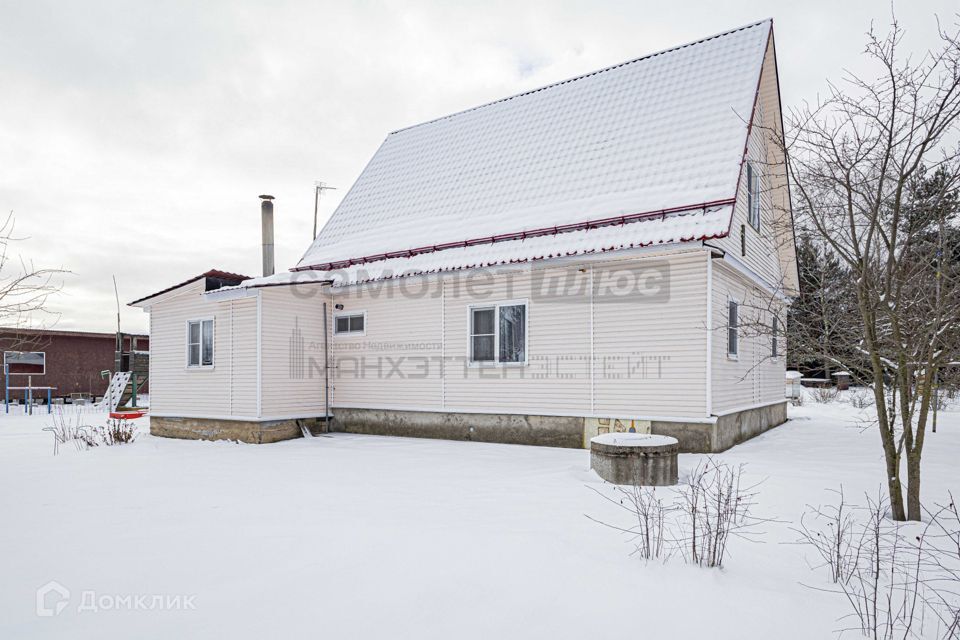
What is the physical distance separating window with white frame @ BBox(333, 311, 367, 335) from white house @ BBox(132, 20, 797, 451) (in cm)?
6

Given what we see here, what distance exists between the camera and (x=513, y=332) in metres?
12.4

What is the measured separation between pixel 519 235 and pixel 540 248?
80cm

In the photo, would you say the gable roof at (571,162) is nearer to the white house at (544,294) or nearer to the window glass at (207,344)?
the white house at (544,294)

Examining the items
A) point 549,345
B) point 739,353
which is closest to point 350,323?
point 549,345

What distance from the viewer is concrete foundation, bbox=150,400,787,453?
1064 cm

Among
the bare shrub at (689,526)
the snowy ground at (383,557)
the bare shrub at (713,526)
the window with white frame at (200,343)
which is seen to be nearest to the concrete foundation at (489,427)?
the snowy ground at (383,557)

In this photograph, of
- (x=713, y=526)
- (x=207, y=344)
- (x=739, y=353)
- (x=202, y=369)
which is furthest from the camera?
(x=207, y=344)

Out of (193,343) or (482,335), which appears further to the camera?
(193,343)

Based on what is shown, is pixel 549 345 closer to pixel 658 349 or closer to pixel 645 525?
pixel 658 349

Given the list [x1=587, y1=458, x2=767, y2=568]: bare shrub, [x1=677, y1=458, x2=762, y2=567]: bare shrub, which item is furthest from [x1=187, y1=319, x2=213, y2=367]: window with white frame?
[x1=677, y1=458, x2=762, y2=567]: bare shrub

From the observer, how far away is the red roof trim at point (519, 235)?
425 inches

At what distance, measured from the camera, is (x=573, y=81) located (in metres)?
15.9

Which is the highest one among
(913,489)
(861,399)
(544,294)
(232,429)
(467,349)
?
(544,294)

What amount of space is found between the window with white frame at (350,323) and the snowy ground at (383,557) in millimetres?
5036
